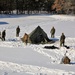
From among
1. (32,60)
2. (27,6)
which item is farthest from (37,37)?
(27,6)

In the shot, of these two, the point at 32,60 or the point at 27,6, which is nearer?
the point at 32,60

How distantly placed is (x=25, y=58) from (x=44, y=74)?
4.17 metres

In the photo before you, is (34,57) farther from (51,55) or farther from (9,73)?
(9,73)

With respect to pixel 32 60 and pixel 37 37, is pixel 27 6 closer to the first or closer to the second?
pixel 37 37

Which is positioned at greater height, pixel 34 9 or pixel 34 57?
pixel 34 57

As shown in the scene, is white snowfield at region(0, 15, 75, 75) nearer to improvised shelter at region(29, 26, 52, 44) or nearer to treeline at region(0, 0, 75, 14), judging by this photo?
improvised shelter at region(29, 26, 52, 44)

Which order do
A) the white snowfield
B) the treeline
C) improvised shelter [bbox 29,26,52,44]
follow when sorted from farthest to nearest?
the treeline
improvised shelter [bbox 29,26,52,44]
the white snowfield

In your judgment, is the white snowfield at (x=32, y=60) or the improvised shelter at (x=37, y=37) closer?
the white snowfield at (x=32, y=60)

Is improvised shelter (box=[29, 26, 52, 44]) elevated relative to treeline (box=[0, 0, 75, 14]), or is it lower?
elevated

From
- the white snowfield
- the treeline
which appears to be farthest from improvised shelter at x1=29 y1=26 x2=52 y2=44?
the treeline

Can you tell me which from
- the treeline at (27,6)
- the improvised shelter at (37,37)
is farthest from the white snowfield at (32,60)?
the treeline at (27,6)

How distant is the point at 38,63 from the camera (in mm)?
15141

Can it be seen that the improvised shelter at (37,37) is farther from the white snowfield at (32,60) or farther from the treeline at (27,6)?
the treeline at (27,6)

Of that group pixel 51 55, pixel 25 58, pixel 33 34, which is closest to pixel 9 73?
pixel 25 58
